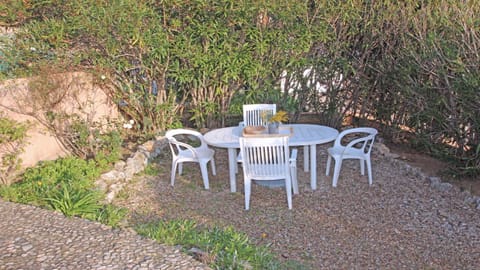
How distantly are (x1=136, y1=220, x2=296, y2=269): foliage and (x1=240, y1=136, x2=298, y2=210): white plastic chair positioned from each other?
2.74ft

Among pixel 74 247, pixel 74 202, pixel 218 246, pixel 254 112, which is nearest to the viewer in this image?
pixel 74 247

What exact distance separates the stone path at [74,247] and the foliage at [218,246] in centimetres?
15

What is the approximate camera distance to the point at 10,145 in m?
4.35

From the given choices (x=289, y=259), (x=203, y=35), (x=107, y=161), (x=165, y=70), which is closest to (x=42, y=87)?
(x=107, y=161)

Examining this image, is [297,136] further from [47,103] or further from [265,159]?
[47,103]

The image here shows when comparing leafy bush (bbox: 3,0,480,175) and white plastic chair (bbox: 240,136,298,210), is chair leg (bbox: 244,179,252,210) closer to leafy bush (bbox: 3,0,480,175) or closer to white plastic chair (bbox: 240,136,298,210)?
white plastic chair (bbox: 240,136,298,210)

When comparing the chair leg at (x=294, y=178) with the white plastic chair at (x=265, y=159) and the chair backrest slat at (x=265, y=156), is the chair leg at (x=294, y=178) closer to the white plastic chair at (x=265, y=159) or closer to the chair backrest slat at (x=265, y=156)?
the white plastic chair at (x=265, y=159)

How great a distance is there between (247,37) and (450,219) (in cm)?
336

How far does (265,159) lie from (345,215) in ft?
2.90

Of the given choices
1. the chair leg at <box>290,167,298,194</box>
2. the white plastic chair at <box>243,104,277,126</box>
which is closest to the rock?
the white plastic chair at <box>243,104,277,126</box>

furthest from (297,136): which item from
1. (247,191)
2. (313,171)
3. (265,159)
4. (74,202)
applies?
(74,202)

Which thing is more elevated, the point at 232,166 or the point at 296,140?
the point at 296,140

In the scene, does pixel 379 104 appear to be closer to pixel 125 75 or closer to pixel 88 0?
pixel 125 75

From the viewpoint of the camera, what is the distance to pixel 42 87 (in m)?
4.62
